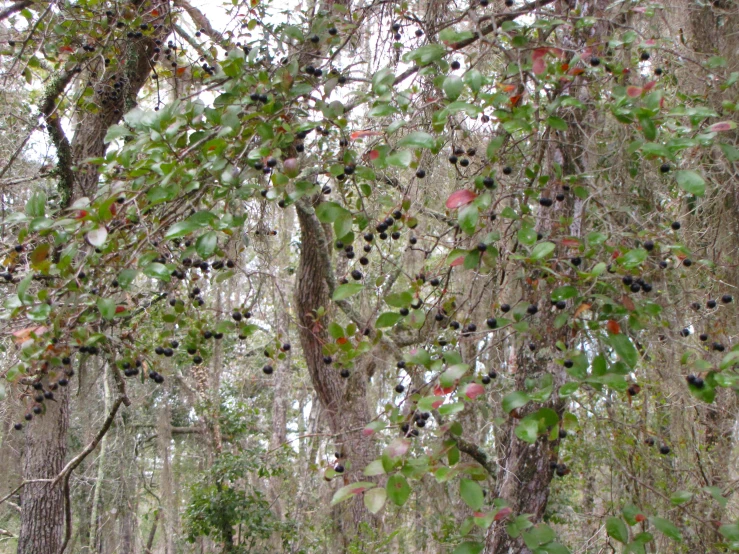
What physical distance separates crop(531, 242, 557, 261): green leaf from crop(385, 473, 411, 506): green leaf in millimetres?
471

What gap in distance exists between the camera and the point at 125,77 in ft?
10.2

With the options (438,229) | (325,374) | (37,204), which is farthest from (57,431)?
(37,204)

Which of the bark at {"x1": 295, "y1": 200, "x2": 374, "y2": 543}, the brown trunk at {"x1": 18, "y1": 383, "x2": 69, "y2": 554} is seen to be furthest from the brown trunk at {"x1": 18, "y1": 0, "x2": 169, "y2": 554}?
the bark at {"x1": 295, "y1": 200, "x2": 374, "y2": 543}

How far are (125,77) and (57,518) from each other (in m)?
2.22

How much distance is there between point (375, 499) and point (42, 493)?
9.56 feet

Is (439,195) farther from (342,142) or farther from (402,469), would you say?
(402,469)

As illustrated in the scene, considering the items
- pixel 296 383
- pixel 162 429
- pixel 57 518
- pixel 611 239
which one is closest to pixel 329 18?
pixel 611 239

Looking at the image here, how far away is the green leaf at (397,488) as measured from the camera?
39.7 inches

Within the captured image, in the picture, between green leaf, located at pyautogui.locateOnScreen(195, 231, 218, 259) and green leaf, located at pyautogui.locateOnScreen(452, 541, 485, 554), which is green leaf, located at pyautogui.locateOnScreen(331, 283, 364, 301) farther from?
green leaf, located at pyautogui.locateOnScreen(452, 541, 485, 554)

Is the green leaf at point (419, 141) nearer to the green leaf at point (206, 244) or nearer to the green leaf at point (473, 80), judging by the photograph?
the green leaf at point (473, 80)

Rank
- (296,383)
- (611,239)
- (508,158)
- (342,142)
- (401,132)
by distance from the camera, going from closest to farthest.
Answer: (342,142) < (611,239) < (401,132) < (508,158) < (296,383)

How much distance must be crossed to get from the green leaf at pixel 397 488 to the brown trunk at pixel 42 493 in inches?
106

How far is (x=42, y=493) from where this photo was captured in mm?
3311

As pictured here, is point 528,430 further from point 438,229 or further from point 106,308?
point 438,229
